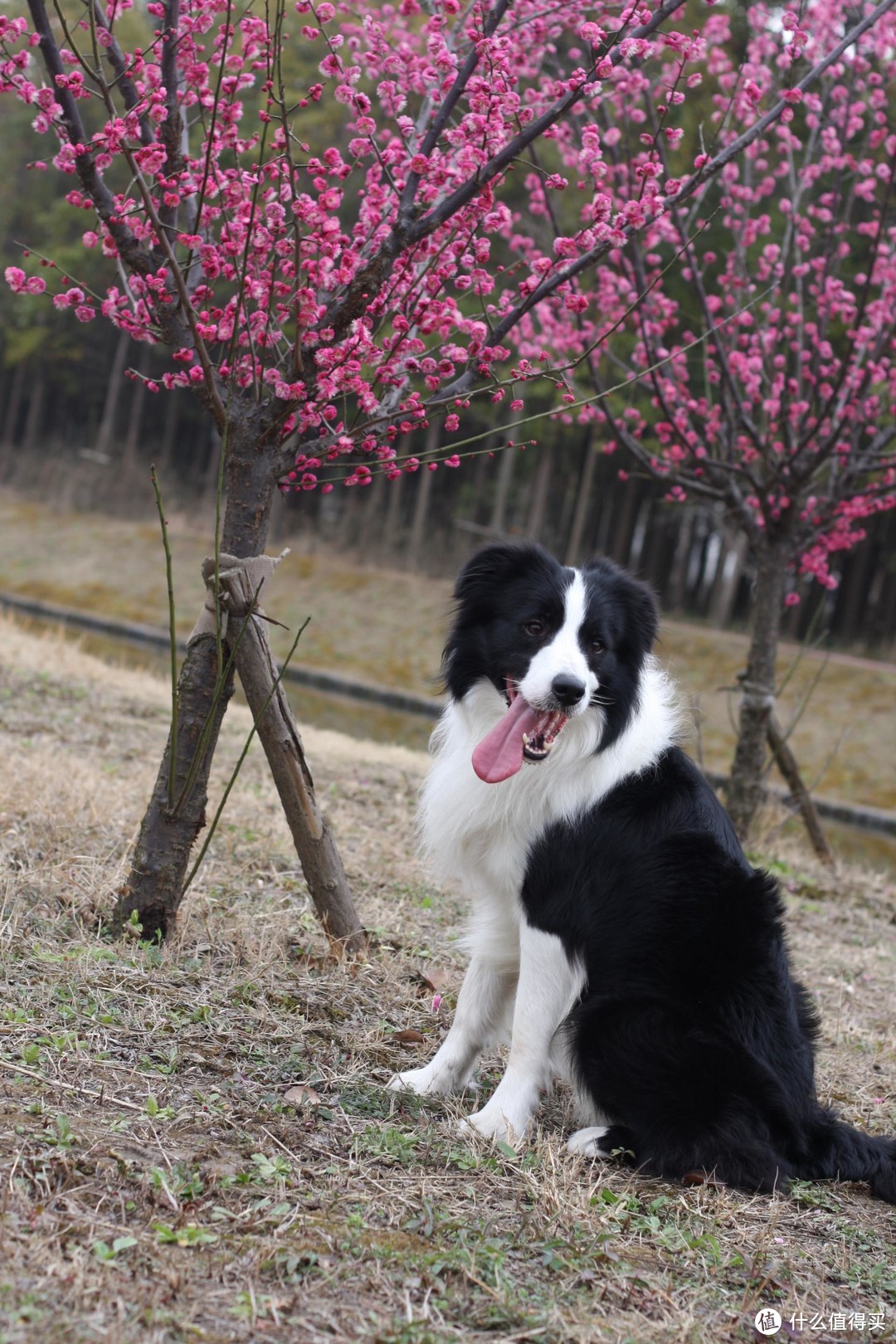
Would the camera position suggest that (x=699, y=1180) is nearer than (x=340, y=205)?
Yes

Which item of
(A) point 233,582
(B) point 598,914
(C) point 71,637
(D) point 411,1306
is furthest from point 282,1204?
(C) point 71,637

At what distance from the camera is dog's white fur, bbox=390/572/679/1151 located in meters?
3.43

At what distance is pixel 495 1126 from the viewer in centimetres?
335

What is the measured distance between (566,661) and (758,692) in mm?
4942

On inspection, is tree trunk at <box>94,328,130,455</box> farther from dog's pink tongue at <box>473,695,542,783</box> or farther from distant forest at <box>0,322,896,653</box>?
dog's pink tongue at <box>473,695,542,783</box>

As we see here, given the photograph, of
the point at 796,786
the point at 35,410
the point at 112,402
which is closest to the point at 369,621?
the point at 112,402

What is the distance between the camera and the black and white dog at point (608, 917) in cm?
329

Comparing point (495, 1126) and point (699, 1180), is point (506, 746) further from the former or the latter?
point (699, 1180)

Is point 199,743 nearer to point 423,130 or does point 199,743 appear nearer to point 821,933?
point 423,130

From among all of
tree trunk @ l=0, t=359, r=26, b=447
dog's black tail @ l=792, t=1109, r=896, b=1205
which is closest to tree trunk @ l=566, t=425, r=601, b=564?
tree trunk @ l=0, t=359, r=26, b=447

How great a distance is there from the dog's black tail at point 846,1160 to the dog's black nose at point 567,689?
1.42m

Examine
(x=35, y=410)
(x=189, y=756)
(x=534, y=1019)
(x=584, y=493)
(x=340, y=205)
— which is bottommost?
(x=534, y=1019)

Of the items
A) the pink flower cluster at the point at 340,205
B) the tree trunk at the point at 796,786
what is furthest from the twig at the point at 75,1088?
the tree trunk at the point at 796,786

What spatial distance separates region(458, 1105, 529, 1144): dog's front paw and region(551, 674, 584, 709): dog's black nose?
1.18 metres
